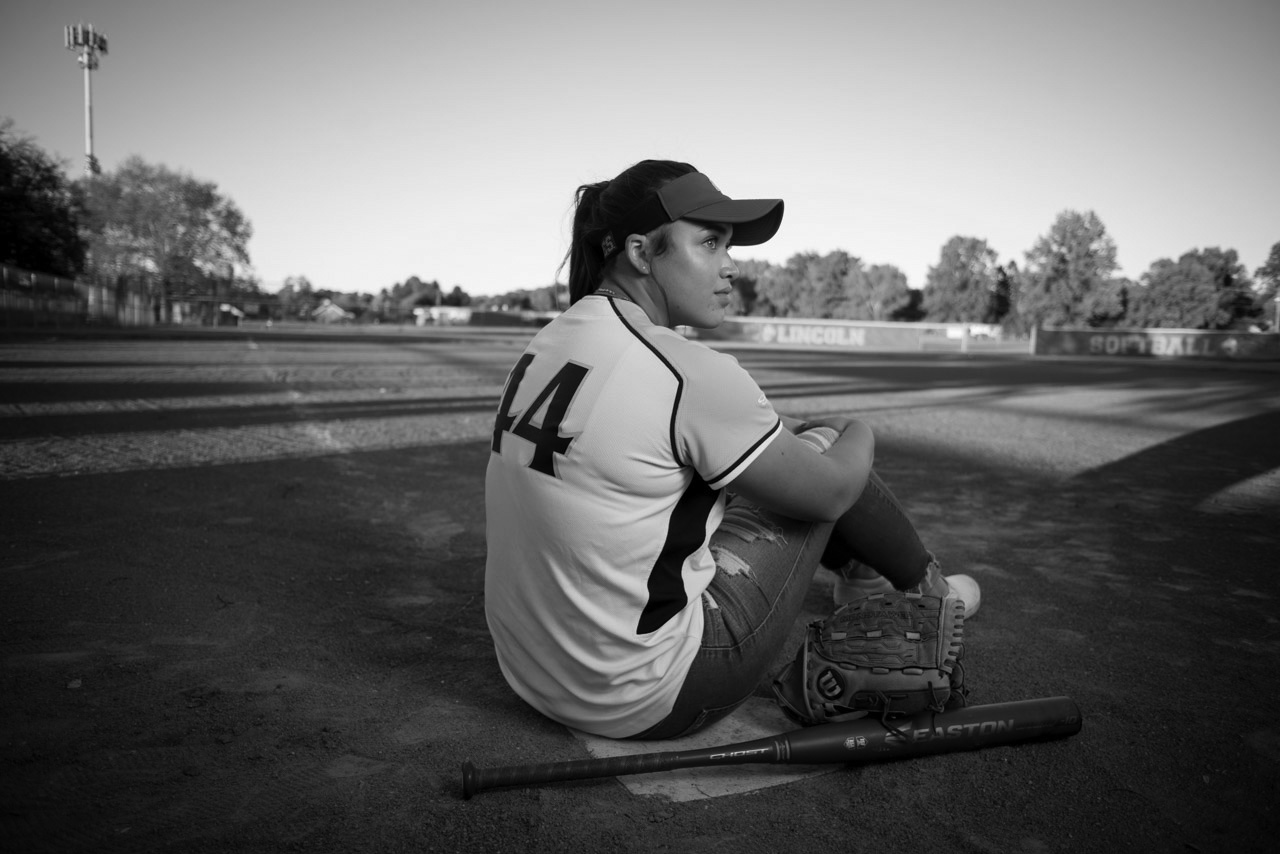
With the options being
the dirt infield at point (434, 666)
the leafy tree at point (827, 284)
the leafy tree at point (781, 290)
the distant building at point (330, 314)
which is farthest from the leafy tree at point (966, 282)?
the dirt infield at point (434, 666)

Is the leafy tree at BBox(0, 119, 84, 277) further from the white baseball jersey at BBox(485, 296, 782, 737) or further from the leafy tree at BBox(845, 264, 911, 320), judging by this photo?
the leafy tree at BBox(845, 264, 911, 320)

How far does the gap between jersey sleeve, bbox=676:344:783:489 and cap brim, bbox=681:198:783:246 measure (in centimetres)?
35

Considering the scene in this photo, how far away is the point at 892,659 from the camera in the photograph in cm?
182

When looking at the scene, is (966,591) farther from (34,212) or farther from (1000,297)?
(1000,297)

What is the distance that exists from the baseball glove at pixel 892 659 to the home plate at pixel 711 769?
17 centimetres

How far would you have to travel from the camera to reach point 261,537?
3764 mm

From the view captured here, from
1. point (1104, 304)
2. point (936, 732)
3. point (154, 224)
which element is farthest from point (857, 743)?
point (1104, 304)

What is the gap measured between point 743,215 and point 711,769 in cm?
127

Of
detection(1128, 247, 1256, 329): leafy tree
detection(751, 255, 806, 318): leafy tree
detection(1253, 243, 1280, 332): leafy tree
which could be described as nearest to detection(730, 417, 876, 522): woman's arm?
detection(1253, 243, 1280, 332): leafy tree

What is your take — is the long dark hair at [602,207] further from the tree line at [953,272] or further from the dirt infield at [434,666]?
the tree line at [953,272]

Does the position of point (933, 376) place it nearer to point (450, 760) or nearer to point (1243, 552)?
point (1243, 552)

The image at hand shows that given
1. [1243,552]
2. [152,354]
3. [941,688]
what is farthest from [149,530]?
[152,354]

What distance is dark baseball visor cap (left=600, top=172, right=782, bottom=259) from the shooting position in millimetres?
1780

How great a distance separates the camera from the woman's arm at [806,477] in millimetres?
1671
